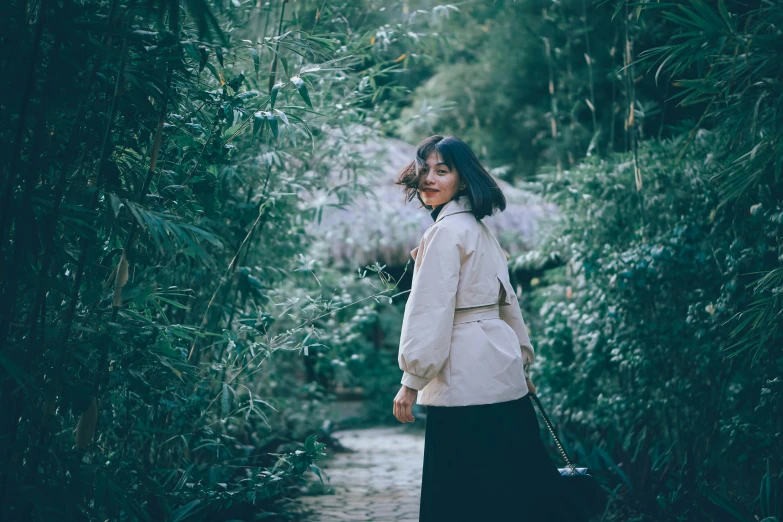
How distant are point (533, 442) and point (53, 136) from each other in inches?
73.3

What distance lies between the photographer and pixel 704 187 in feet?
12.4

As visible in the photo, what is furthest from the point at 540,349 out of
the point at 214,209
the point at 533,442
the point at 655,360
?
the point at 214,209

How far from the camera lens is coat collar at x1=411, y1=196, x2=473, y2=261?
246 centimetres

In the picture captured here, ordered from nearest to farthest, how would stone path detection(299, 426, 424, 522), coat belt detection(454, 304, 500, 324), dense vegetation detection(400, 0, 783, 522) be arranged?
coat belt detection(454, 304, 500, 324)
dense vegetation detection(400, 0, 783, 522)
stone path detection(299, 426, 424, 522)

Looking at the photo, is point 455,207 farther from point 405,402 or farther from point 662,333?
point 662,333

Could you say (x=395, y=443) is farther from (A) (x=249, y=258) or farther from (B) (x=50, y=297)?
(B) (x=50, y=297)

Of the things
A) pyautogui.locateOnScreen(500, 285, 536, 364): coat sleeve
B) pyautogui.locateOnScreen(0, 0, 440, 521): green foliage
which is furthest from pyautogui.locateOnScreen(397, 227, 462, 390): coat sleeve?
pyautogui.locateOnScreen(0, 0, 440, 521): green foliage

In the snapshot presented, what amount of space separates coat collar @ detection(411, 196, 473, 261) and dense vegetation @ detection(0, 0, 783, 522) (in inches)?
10.9

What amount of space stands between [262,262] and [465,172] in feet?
6.27

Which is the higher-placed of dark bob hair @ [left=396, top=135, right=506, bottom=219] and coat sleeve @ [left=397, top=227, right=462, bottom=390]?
dark bob hair @ [left=396, top=135, right=506, bottom=219]

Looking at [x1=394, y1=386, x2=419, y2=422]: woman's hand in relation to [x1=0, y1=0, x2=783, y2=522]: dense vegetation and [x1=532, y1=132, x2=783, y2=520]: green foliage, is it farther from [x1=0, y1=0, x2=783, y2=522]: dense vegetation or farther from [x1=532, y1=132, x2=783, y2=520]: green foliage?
[x1=532, y1=132, x2=783, y2=520]: green foliage

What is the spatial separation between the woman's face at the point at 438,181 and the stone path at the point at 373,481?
1.99 metres

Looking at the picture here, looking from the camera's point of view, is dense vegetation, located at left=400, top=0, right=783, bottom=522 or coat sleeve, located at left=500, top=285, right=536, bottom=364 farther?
coat sleeve, located at left=500, top=285, right=536, bottom=364

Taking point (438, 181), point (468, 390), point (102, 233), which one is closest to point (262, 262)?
point (102, 233)
